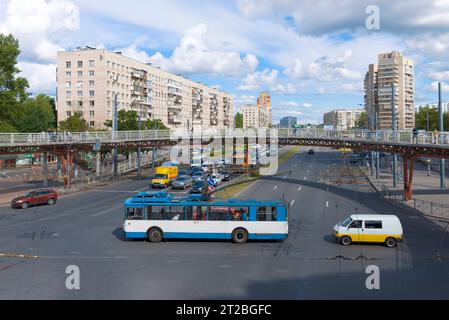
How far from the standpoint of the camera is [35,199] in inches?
1313

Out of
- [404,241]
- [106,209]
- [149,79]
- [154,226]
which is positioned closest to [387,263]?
[404,241]

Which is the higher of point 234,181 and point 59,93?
point 59,93

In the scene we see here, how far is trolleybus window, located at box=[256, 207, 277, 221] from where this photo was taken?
20.7 meters

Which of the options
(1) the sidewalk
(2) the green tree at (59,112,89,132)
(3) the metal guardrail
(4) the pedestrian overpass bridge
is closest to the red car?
(4) the pedestrian overpass bridge

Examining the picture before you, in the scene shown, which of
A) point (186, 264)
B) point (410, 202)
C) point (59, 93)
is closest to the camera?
point (186, 264)

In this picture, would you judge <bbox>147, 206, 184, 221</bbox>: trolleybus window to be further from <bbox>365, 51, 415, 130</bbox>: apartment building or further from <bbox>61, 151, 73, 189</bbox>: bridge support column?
<bbox>365, 51, 415, 130</bbox>: apartment building

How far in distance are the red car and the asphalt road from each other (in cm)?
423

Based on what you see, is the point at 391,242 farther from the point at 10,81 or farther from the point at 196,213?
the point at 10,81

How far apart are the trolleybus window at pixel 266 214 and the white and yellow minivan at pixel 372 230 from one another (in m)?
3.10

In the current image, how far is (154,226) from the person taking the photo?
Answer: 21.1 m

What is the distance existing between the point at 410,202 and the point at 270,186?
1587 cm

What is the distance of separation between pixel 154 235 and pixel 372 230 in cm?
1028

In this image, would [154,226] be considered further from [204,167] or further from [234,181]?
[204,167]

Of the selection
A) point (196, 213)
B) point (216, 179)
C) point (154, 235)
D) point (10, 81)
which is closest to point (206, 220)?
point (196, 213)
